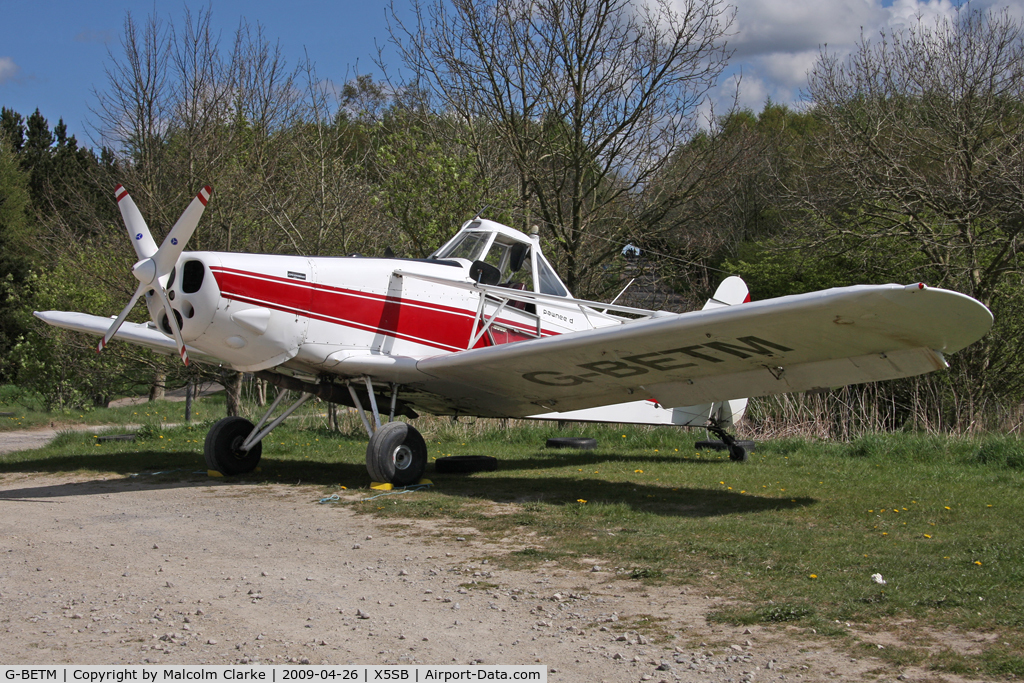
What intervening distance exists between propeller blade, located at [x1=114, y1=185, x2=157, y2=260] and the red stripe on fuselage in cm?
77

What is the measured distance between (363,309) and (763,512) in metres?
4.29

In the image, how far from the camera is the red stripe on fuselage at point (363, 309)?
7.53 meters

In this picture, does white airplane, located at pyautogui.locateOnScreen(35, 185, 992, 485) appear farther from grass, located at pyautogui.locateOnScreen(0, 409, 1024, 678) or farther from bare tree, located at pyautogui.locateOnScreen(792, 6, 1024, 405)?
bare tree, located at pyautogui.locateOnScreen(792, 6, 1024, 405)

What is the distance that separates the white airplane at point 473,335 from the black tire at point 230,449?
0.06 feet

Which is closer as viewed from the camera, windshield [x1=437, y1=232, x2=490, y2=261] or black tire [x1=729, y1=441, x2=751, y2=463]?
windshield [x1=437, y1=232, x2=490, y2=261]

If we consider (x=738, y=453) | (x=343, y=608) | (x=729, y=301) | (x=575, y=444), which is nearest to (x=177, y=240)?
(x=343, y=608)

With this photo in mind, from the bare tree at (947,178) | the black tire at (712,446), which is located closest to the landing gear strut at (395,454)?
the black tire at (712,446)

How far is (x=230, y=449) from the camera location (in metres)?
9.06

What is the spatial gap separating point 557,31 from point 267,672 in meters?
14.4

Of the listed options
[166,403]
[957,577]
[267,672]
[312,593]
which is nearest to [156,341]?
[312,593]

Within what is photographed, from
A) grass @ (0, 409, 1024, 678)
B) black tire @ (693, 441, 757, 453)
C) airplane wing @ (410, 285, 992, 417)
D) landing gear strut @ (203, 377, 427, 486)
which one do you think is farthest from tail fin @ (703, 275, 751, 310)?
landing gear strut @ (203, 377, 427, 486)

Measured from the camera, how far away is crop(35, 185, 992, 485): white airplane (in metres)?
6.23

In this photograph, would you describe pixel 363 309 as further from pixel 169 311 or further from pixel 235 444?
pixel 235 444

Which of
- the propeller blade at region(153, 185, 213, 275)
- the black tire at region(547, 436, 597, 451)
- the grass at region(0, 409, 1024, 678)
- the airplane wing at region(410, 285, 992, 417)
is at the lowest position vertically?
the grass at region(0, 409, 1024, 678)
